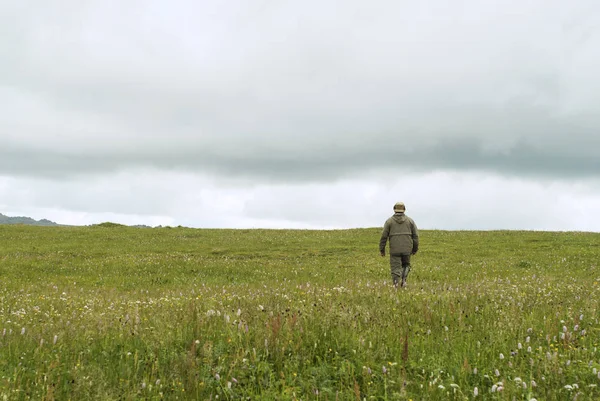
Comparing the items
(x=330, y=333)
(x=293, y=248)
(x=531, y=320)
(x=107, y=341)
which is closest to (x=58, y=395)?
(x=107, y=341)

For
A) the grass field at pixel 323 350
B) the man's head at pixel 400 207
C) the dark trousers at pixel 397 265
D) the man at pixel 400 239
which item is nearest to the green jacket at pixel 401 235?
the man at pixel 400 239

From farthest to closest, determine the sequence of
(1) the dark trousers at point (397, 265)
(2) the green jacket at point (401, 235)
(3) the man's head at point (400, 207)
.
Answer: (3) the man's head at point (400, 207), (1) the dark trousers at point (397, 265), (2) the green jacket at point (401, 235)

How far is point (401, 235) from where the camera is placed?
15805mm

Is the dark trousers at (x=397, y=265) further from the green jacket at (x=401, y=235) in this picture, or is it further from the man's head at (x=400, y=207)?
the man's head at (x=400, y=207)

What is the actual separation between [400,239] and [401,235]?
0.15 meters

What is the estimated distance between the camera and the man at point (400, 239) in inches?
621

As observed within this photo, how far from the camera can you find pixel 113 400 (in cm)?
465

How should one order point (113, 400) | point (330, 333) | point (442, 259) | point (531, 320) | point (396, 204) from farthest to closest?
point (442, 259)
point (396, 204)
point (531, 320)
point (330, 333)
point (113, 400)

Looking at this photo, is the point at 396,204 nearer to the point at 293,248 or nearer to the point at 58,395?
the point at 58,395

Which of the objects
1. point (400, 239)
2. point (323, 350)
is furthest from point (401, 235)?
point (323, 350)

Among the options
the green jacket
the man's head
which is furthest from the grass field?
the man's head

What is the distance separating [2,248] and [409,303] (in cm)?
3782

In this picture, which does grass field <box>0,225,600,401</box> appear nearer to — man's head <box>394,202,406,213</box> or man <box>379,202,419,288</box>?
man <box>379,202,419,288</box>

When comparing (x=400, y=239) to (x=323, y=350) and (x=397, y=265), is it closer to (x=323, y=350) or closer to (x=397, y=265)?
(x=397, y=265)
